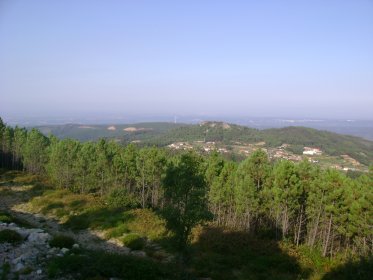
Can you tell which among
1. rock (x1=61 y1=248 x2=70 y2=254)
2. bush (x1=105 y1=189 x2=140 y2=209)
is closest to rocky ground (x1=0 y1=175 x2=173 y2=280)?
rock (x1=61 y1=248 x2=70 y2=254)

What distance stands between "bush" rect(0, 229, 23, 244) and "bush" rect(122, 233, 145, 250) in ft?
38.2

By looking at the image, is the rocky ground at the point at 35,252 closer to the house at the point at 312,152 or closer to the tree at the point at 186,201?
the tree at the point at 186,201

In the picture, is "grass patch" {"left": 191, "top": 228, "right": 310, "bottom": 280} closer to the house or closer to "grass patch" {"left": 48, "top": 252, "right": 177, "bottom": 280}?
"grass patch" {"left": 48, "top": 252, "right": 177, "bottom": 280}

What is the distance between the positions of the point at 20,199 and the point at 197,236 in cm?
3115

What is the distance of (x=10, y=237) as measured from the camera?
18016 mm

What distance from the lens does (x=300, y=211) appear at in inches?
1468

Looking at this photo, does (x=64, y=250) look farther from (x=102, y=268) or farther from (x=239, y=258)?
(x=239, y=258)

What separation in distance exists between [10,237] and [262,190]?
88.0ft

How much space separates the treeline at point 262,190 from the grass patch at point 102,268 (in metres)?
5.61

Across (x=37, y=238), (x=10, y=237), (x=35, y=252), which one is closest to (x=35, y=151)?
(x=10, y=237)

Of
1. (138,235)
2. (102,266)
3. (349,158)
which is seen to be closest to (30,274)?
Answer: (102,266)

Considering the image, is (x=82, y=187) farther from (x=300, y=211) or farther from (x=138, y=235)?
(x=300, y=211)

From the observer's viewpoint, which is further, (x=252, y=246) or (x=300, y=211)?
(x=300, y=211)

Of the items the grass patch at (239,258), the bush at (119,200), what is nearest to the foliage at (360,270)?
the grass patch at (239,258)
